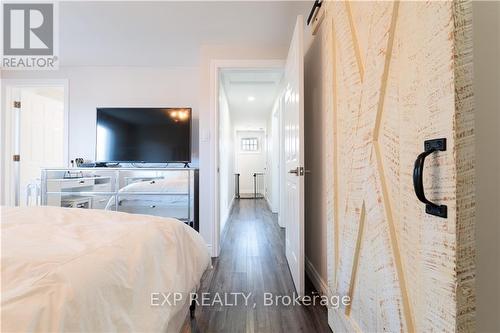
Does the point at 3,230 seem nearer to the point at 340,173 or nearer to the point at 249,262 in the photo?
the point at 340,173

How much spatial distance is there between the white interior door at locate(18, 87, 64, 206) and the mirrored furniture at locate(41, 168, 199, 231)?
0.84 meters

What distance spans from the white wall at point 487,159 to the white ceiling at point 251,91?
221 cm

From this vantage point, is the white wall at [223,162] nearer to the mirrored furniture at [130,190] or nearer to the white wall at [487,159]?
the mirrored furniture at [130,190]

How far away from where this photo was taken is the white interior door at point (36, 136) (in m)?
3.52

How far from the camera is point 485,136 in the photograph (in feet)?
2.00

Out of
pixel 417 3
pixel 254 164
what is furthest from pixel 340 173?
pixel 254 164

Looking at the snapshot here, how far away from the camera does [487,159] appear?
0.61 m

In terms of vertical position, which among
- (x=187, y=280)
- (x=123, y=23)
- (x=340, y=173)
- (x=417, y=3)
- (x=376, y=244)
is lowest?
(x=187, y=280)

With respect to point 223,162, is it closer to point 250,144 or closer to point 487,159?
point 487,159

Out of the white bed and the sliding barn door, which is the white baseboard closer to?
the sliding barn door

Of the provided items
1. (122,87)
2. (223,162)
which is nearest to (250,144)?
(223,162)

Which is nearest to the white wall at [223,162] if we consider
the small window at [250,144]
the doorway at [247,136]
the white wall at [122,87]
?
the doorway at [247,136]

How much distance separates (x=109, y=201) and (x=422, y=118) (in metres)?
3.00

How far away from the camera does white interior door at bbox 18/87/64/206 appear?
352 centimetres
